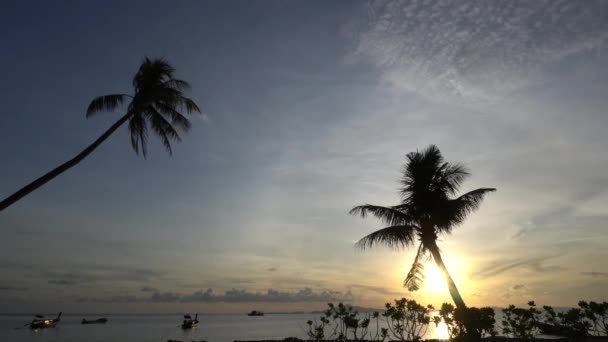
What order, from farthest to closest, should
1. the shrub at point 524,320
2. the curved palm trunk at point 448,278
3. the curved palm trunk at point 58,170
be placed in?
the curved palm trunk at point 448,278
the curved palm trunk at point 58,170
the shrub at point 524,320

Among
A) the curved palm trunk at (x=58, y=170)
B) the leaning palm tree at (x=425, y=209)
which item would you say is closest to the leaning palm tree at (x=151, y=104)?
the curved palm trunk at (x=58, y=170)

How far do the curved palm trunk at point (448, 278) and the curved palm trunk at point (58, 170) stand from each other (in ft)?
59.0

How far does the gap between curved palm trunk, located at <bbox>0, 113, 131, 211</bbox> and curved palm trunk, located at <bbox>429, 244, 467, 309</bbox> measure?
18.0 metres

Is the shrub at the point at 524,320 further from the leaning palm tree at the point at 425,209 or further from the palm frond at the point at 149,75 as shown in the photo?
the palm frond at the point at 149,75

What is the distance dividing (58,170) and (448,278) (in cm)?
1948

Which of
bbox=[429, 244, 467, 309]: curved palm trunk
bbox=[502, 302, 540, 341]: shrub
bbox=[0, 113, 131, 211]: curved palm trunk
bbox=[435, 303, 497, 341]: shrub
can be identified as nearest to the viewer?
bbox=[435, 303, 497, 341]: shrub

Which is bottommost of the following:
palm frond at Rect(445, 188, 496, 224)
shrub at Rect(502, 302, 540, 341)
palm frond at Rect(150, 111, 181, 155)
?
shrub at Rect(502, 302, 540, 341)

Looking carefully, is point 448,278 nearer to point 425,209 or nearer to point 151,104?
point 425,209

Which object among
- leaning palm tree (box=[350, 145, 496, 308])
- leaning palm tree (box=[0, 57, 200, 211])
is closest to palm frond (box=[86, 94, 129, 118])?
leaning palm tree (box=[0, 57, 200, 211])

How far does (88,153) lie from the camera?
16016 mm

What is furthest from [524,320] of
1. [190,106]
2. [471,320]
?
[190,106]

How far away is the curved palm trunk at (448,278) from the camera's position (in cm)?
1598

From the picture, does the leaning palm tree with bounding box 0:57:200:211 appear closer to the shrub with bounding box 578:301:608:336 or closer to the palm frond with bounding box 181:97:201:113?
the palm frond with bounding box 181:97:201:113

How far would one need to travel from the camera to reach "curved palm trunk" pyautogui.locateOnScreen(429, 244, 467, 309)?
15977mm
